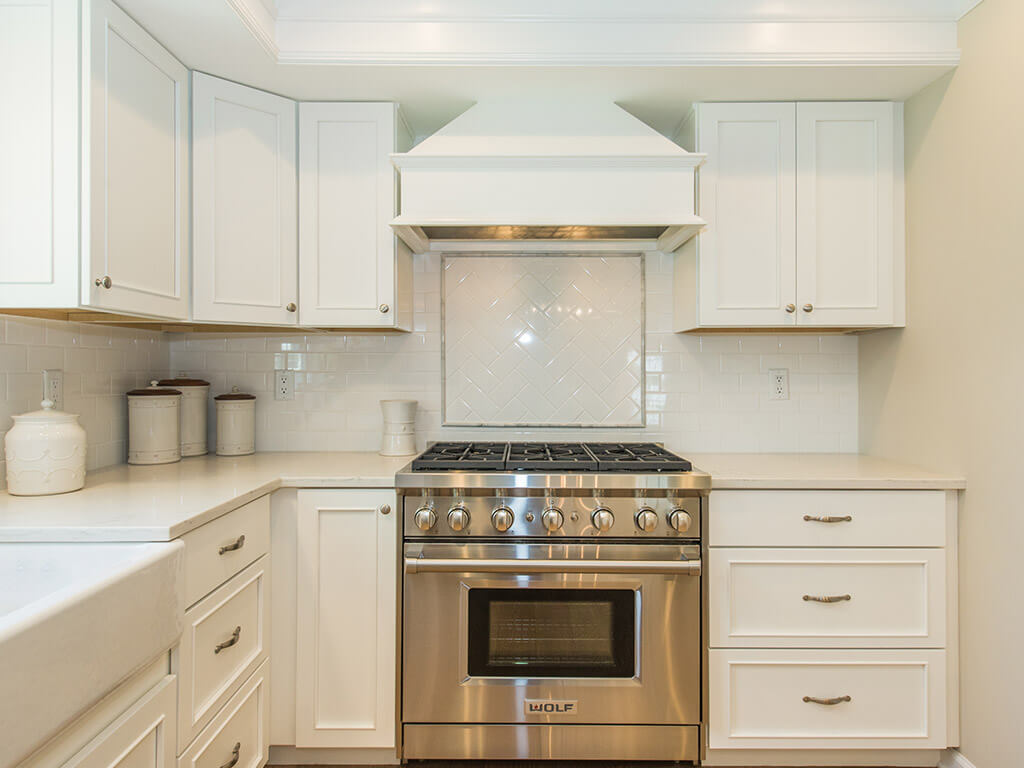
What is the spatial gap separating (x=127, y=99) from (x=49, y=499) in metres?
1.13

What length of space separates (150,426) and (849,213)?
2697 millimetres

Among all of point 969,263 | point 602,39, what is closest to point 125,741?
point 602,39

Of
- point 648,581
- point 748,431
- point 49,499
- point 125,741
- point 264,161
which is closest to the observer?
point 125,741

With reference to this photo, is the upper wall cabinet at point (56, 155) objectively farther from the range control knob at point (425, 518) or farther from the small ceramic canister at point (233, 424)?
the range control knob at point (425, 518)

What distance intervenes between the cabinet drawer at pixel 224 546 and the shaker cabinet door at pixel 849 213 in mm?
1992

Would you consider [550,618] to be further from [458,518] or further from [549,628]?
[458,518]

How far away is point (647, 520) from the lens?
1.89 metres

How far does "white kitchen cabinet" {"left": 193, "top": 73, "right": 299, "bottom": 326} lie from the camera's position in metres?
2.00

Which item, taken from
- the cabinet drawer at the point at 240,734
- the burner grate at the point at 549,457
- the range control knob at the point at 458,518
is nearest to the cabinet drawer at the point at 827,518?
the burner grate at the point at 549,457

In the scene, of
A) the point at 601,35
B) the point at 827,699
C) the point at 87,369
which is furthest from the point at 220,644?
the point at 601,35

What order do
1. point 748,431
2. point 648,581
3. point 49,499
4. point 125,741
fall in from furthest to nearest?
point 748,431 < point 648,581 < point 49,499 < point 125,741

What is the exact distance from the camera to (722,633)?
1937mm

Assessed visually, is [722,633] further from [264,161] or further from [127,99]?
[127,99]

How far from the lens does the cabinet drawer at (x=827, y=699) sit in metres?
1.93
